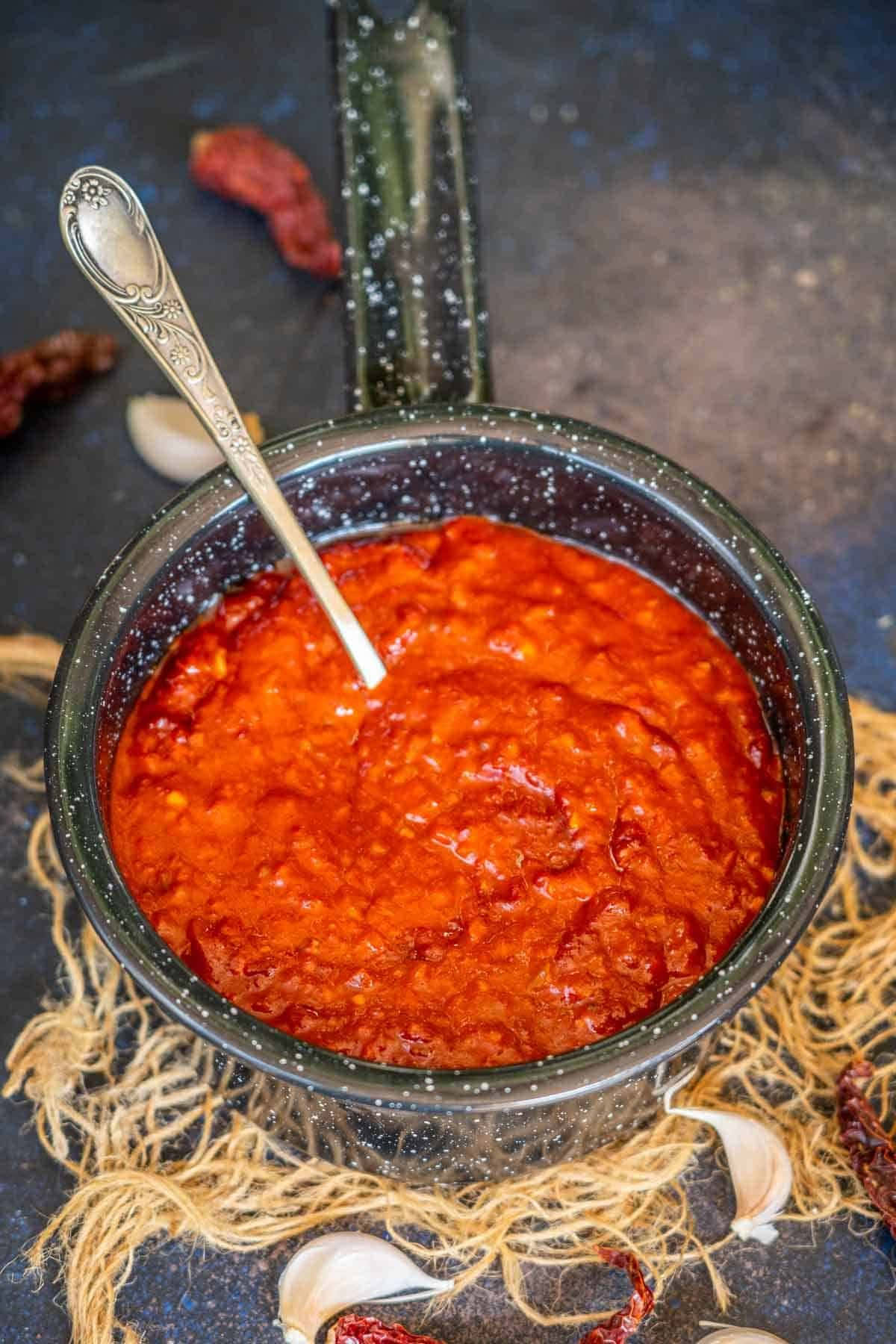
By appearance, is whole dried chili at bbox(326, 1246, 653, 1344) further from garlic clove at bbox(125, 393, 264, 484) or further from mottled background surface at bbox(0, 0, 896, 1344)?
garlic clove at bbox(125, 393, 264, 484)

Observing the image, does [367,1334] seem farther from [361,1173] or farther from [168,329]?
[168,329]

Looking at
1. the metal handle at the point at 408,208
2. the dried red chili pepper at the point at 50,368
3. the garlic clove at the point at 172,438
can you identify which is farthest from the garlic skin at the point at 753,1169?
the dried red chili pepper at the point at 50,368

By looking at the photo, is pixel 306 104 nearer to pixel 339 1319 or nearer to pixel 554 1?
pixel 554 1

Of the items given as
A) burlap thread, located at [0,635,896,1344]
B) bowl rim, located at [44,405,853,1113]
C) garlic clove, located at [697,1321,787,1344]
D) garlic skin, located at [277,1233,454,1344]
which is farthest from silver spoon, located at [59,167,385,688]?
garlic clove, located at [697,1321,787,1344]

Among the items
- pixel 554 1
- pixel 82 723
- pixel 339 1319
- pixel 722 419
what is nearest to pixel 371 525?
pixel 82 723

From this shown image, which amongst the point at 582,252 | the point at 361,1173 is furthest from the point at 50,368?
the point at 361,1173

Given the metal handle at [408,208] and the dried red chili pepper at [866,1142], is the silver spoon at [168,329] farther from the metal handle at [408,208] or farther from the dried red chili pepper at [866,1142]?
the dried red chili pepper at [866,1142]
